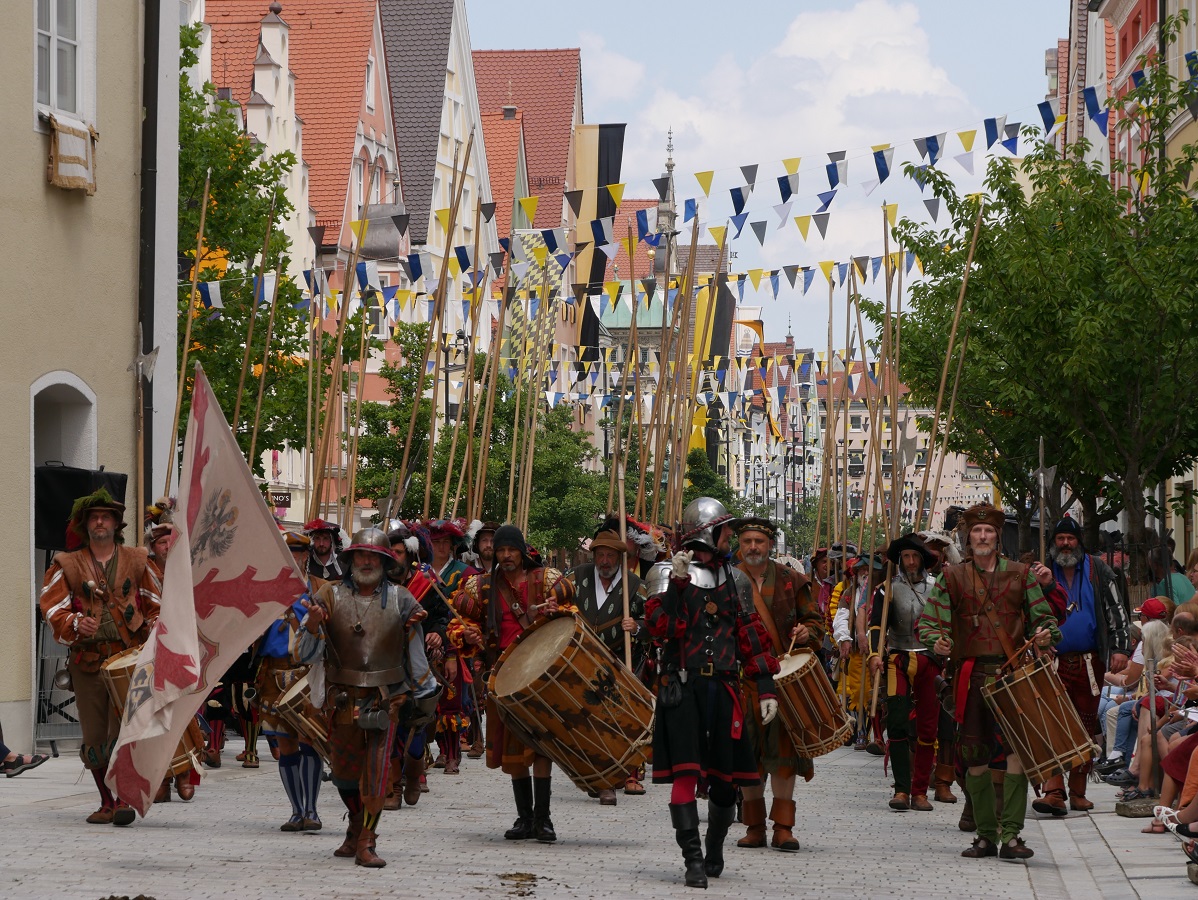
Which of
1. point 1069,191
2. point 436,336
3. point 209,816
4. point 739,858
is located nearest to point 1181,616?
point 739,858

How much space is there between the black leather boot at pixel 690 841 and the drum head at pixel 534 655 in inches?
44.9

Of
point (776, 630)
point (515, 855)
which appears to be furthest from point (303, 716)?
point (776, 630)

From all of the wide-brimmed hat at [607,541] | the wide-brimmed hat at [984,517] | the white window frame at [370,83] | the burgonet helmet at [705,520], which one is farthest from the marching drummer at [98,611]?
the white window frame at [370,83]

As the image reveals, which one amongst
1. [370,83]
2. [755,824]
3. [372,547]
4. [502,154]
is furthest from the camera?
[502,154]

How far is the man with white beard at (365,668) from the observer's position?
9398mm

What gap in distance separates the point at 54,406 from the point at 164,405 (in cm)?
116

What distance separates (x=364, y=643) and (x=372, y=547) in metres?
0.47

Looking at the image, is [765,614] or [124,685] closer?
[765,614]

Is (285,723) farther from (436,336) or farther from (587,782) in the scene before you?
(436,336)

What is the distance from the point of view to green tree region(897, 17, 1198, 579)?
2156 cm

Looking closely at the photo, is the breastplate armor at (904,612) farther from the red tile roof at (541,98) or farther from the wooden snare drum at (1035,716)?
the red tile roof at (541,98)

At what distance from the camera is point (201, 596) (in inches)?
348

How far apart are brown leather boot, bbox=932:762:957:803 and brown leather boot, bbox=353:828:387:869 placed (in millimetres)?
4928

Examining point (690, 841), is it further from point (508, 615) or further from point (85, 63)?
point (85, 63)
